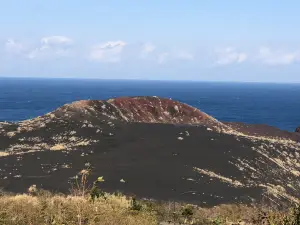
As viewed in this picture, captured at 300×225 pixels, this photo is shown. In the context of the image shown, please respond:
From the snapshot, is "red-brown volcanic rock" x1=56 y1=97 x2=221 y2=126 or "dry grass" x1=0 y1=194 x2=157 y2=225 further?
"red-brown volcanic rock" x1=56 y1=97 x2=221 y2=126

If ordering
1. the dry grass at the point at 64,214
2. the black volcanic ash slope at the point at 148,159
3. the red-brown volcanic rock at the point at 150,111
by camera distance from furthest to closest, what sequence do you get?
1. the red-brown volcanic rock at the point at 150,111
2. the black volcanic ash slope at the point at 148,159
3. the dry grass at the point at 64,214

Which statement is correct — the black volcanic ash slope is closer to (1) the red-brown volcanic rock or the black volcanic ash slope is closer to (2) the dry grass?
(1) the red-brown volcanic rock

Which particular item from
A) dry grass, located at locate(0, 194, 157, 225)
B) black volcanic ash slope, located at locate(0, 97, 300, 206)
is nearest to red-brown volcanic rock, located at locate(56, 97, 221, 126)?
black volcanic ash slope, located at locate(0, 97, 300, 206)

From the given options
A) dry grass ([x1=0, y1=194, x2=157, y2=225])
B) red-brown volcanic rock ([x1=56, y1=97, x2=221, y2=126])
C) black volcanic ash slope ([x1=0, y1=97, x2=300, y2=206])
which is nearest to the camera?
dry grass ([x1=0, y1=194, x2=157, y2=225])

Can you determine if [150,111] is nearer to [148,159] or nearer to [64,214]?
[148,159]

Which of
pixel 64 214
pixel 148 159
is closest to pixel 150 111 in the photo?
pixel 148 159

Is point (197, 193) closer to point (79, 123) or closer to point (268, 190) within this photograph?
point (268, 190)

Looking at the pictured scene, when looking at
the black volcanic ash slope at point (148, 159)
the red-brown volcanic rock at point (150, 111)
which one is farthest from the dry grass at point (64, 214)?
the red-brown volcanic rock at point (150, 111)

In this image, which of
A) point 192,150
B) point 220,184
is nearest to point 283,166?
point 192,150

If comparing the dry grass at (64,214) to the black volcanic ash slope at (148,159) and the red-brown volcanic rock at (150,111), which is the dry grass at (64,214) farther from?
the red-brown volcanic rock at (150,111)

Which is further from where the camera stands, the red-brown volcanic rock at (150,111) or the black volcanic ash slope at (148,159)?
the red-brown volcanic rock at (150,111)
